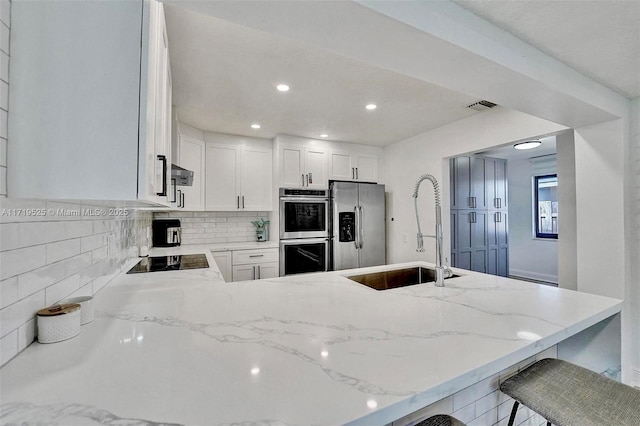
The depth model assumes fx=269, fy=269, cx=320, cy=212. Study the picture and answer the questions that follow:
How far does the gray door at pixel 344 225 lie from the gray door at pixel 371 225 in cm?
10

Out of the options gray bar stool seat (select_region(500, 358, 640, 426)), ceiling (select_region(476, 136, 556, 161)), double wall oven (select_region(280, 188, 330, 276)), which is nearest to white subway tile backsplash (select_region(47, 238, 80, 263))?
gray bar stool seat (select_region(500, 358, 640, 426))

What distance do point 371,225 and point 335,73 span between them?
7.63ft

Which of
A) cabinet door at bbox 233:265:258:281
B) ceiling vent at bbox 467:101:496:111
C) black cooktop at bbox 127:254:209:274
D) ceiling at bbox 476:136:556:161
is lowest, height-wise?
cabinet door at bbox 233:265:258:281

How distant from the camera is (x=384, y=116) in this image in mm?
2936

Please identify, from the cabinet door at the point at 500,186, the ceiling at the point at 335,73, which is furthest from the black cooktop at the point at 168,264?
the cabinet door at the point at 500,186

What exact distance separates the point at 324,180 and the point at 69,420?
3446mm

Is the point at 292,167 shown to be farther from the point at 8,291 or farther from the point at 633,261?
the point at 633,261

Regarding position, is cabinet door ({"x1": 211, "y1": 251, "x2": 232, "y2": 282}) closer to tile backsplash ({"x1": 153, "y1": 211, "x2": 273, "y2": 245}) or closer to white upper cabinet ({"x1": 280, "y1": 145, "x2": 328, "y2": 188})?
tile backsplash ({"x1": 153, "y1": 211, "x2": 273, "y2": 245})

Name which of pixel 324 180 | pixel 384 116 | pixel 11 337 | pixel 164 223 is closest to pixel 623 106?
pixel 384 116

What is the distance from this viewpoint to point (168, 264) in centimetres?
214

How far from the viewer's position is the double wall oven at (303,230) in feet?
11.6

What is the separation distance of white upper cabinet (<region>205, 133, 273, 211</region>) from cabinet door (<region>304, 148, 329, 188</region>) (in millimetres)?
540

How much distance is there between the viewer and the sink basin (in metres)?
1.90

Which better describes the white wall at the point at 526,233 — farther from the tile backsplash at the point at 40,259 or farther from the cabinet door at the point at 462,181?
the tile backsplash at the point at 40,259
